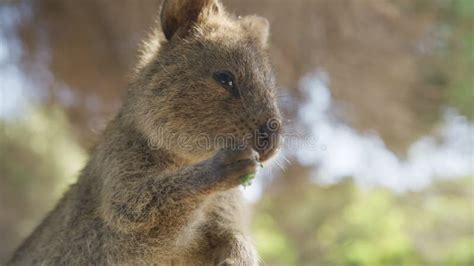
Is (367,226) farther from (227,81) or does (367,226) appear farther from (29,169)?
(227,81)

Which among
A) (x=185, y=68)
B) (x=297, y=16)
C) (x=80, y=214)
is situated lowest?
(x=80, y=214)

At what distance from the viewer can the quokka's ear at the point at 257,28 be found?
1808 millimetres

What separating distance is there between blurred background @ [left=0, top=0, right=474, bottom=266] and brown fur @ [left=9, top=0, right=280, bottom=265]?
2.28ft

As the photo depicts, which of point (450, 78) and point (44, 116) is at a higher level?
point (450, 78)

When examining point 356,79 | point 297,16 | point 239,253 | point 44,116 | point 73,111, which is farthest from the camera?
point 44,116

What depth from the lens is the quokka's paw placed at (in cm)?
130

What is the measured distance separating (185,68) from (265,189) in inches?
92.7

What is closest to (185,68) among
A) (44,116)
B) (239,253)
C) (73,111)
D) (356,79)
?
(239,253)

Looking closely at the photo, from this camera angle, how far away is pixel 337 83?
336 cm

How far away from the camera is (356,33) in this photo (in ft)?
10.4

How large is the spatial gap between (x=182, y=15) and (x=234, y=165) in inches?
24.9

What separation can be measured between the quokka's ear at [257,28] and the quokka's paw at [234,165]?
56cm

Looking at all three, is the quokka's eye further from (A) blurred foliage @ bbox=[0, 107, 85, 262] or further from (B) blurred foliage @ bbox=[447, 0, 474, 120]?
(A) blurred foliage @ bbox=[0, 107, 85, 262]

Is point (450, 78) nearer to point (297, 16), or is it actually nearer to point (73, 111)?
point (297, 16)
